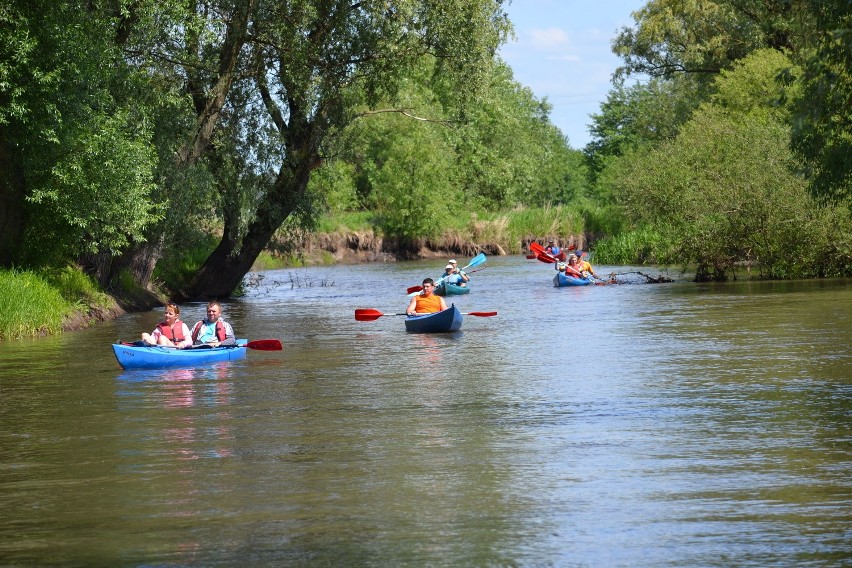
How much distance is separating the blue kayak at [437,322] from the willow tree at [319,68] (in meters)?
8.30

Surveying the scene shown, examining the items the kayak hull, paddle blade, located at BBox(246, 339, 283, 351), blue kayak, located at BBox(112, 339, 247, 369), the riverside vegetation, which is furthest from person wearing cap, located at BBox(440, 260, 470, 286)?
blue kayak, located at BBox(112, 339, 247, 369)

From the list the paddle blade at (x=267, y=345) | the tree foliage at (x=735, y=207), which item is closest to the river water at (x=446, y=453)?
the paddle blade at (x=267, y=345)

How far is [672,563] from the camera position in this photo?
6.77 meters

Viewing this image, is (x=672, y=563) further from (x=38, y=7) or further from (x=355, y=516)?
(x=38, y=7)

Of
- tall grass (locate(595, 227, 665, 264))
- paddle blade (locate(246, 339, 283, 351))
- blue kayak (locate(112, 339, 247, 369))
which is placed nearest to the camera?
blue kayak (locate(112, 339, 247, 369))

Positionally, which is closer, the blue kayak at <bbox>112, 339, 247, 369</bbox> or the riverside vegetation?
the blue kayak at <bbox>112, 339, 247, 369</bbox>

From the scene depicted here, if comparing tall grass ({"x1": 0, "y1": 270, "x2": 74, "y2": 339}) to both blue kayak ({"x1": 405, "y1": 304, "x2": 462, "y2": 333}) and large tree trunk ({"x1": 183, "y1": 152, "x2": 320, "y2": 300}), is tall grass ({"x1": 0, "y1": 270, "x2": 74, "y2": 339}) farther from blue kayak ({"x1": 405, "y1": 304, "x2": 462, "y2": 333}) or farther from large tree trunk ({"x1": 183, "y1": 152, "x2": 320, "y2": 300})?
large tree trunk ({"x1": 183, "y1": 152, "x2": 320, "y2": 300})

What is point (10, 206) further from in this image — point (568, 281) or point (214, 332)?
point (568, 281)

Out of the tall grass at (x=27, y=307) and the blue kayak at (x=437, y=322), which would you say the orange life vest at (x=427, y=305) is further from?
the tall grass at (x=27, y=307)

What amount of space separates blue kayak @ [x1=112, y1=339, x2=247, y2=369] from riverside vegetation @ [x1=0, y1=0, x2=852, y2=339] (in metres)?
5.36

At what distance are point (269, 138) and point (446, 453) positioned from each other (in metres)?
21.4

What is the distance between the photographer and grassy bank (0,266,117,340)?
21953 mm

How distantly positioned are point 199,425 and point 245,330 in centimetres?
1165

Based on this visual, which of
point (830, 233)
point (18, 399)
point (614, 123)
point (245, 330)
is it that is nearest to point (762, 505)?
point (18, 399)
